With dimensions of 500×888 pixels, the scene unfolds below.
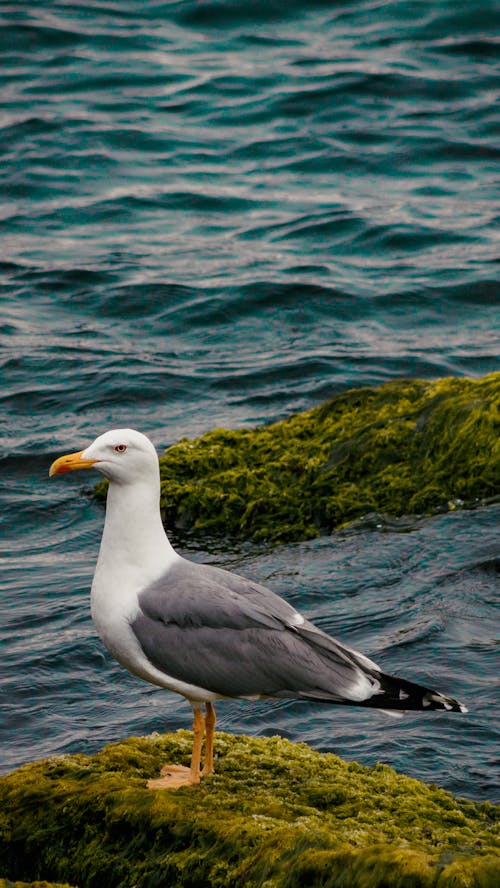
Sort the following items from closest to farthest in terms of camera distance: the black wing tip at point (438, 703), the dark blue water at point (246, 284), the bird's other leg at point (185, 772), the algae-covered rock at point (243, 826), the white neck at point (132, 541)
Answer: the algae-covered rock at point (243, 826), the bird's other leg at point (185, 772), the black wing tip at point (438, 703), the white neck at point (132, 541), the dark blue water at point (246, 284)

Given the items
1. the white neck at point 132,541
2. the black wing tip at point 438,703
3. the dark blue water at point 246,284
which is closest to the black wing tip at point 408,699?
the black wing tip at point 438,703

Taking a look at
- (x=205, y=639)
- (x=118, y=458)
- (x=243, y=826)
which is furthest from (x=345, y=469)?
(x=243, y=826)

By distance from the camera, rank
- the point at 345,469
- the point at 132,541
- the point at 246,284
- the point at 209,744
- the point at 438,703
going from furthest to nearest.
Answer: the point at 246,284 → the point at 345,469 → the point at 132,541 → the point at 209,744 → the point at 438,703

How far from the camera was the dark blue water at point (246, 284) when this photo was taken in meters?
7.79

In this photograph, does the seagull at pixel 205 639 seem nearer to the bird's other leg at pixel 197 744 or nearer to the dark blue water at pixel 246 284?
the bird's other leg at pixel 197 744

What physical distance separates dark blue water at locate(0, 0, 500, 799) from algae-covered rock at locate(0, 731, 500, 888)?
1047 mm

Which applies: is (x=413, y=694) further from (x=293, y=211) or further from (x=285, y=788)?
(x=293, y=211)

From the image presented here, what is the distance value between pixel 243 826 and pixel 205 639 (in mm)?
1045

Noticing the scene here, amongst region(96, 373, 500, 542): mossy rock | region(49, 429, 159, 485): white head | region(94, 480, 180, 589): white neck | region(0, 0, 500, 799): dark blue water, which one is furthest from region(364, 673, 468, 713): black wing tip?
region(96, 373, 500, 542): mossy rock

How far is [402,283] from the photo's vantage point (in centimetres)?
1497

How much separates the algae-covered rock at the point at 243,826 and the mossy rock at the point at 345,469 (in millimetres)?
3419

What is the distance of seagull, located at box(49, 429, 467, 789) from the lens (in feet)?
18.3

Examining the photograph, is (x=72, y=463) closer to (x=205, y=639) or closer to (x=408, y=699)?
(x=205, y=639)

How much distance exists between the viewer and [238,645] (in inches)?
Answer: 222
